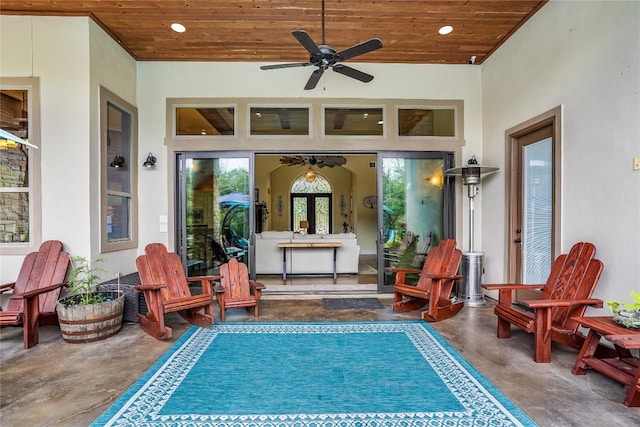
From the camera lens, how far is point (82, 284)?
3768 millimetres

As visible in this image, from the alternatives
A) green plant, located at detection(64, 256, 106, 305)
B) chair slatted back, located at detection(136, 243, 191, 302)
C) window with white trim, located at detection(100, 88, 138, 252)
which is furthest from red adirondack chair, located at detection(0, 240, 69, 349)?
chair slatted back, located at detection(136, 243, 191, 302)

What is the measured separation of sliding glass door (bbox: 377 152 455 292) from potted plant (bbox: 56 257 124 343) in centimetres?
367

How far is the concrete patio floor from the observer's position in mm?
2176

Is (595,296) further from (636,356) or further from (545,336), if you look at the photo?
(545,336)

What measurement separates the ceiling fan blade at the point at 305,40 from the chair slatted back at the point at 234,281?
267 centimetres

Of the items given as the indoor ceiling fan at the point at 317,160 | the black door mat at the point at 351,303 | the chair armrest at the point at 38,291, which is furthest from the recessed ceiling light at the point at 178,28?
the indoor ceiling fan at the point at 317,160

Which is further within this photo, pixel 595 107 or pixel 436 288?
pixel 436 288

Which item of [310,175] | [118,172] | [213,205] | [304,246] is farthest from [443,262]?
[310,175]

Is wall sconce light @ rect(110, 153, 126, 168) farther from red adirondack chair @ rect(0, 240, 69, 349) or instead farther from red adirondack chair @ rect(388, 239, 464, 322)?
red adirondack chair @ rect(388, 239, 464, 322)

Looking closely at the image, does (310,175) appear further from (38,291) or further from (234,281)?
(38,291)

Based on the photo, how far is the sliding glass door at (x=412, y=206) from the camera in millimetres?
5477

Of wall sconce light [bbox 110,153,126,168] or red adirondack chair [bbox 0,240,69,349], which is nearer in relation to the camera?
red adirondack chair [bbox 0,240,69,349]

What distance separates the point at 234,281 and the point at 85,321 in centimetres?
158

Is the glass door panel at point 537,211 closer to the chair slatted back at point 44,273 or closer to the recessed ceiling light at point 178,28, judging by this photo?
the recessed ceiling light at point 178,28
